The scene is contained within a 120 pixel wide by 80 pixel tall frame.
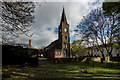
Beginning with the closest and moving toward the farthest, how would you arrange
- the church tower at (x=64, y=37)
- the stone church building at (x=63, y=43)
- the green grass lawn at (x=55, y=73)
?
the green grass lawn at (x=55, y=73)
the stone church building at (x=63, y=43)
the church tower at (x=64, y=37)

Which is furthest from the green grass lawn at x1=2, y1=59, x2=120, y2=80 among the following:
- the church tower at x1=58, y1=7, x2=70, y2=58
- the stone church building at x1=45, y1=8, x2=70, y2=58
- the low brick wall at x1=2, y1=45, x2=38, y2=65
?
the church tower at x1=58, y1=7, x2=70, y2=58

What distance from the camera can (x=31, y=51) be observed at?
952 centimetres

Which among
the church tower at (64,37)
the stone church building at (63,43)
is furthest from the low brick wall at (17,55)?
the church tower at (64,37)

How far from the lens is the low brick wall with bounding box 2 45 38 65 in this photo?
8438 mm

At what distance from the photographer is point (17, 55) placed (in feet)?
29.0

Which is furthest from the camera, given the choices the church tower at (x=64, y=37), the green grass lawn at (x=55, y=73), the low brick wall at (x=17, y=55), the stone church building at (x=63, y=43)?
the church tower at (x=64, y=37)

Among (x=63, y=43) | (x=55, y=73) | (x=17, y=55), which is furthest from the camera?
(x=63, y=43)

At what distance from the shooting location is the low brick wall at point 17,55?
8.44 metres

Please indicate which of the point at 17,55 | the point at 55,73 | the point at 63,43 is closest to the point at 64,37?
the point at 63,43

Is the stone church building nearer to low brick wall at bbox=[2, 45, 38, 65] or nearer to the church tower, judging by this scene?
the church tower

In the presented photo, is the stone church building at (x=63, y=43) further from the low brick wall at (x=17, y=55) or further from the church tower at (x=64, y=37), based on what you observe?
the low brick wall at (x=17, y=55)

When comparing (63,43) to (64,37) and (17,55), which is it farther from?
(17,55)

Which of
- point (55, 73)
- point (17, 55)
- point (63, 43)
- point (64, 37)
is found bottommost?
point (55, 73)

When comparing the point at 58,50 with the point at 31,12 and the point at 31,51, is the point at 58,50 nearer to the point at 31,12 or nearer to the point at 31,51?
the point at 31,51
